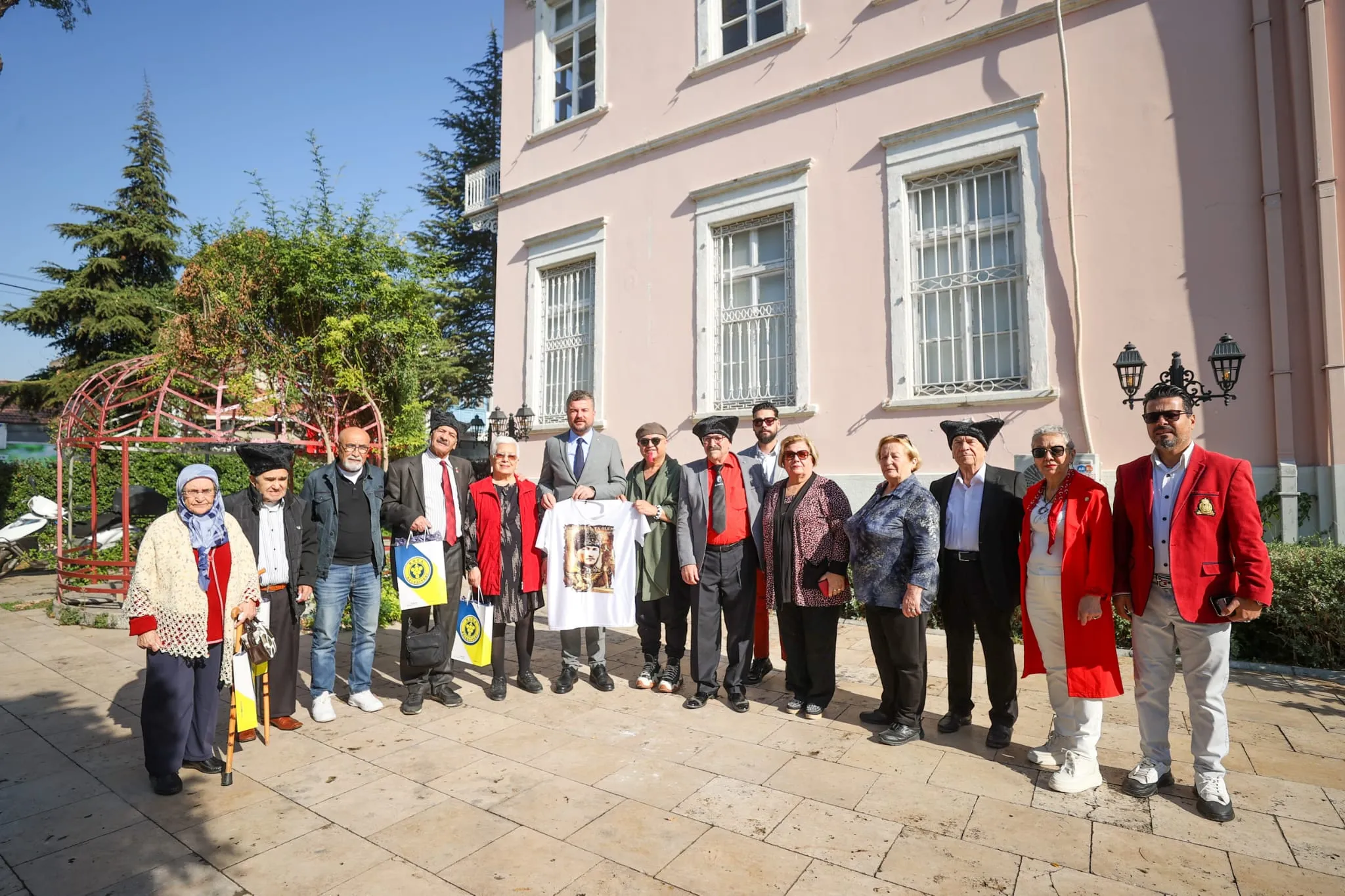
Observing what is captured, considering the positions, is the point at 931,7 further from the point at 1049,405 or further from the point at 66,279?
the point at 66,279

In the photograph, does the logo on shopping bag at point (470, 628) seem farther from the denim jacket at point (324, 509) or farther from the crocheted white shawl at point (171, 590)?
the crocheted white shawl at point (171, 590)

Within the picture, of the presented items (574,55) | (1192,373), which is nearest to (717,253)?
(574,55)

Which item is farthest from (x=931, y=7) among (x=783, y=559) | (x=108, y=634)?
(x=108, y=634)

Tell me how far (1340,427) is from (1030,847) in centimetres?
572

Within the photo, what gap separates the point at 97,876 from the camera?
9.44 ft

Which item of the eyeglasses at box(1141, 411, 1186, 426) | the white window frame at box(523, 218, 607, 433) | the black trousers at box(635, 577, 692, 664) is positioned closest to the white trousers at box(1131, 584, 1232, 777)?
the eyeglasses at box(1141, 411, 1186, 426)

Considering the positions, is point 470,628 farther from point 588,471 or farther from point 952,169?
point 952,169

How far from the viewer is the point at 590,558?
5.40 m

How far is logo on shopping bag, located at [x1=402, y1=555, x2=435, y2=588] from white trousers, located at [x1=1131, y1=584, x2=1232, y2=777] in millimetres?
4291

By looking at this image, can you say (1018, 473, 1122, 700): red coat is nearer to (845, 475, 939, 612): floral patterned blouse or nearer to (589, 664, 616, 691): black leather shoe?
(845, 475, 939, 612): floral patterned blouse

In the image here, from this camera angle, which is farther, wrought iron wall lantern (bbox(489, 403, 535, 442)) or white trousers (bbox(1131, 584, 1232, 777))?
wrought iron wall lantern (bbox(489, 403, 535, 442))

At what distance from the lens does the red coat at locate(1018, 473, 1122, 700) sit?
353 cm

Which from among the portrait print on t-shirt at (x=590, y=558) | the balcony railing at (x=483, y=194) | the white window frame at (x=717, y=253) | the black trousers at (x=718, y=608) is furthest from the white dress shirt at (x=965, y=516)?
the balcony railing at (x=483, y=194)

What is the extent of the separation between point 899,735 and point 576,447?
3.11 m
